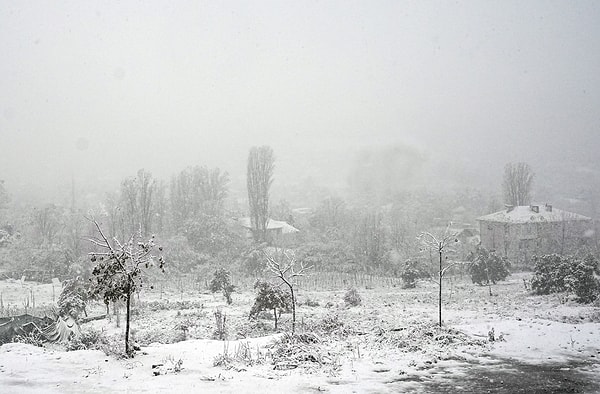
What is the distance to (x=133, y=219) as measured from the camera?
45.8 meters

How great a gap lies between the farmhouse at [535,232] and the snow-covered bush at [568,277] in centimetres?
1914

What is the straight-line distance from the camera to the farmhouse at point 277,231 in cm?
5369

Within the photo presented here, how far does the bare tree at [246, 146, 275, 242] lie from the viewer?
49.7 m

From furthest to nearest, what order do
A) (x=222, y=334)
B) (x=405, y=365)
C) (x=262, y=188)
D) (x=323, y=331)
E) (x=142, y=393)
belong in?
(x=262, y=188)
(x=222, y=334)
(x=323, y=331)
(x=405, y=365)
(x=142, y=393)

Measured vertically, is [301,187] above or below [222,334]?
above

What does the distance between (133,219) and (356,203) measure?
220 feet

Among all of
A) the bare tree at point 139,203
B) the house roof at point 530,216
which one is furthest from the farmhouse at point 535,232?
the bare tree at point 139,203

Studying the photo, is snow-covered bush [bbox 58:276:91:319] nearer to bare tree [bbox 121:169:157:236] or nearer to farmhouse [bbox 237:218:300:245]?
bare tree [bbox 121:169:157:236]

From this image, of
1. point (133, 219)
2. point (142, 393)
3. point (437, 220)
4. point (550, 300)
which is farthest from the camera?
point (437, 220)

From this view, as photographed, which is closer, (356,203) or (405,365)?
(405,365)

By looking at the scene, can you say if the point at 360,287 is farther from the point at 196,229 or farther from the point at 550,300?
the point at 196,229

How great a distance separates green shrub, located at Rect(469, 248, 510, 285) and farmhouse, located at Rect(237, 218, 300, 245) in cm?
2612

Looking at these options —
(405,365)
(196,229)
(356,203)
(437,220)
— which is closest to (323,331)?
(405,365)

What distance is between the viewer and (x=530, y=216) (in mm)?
47938
